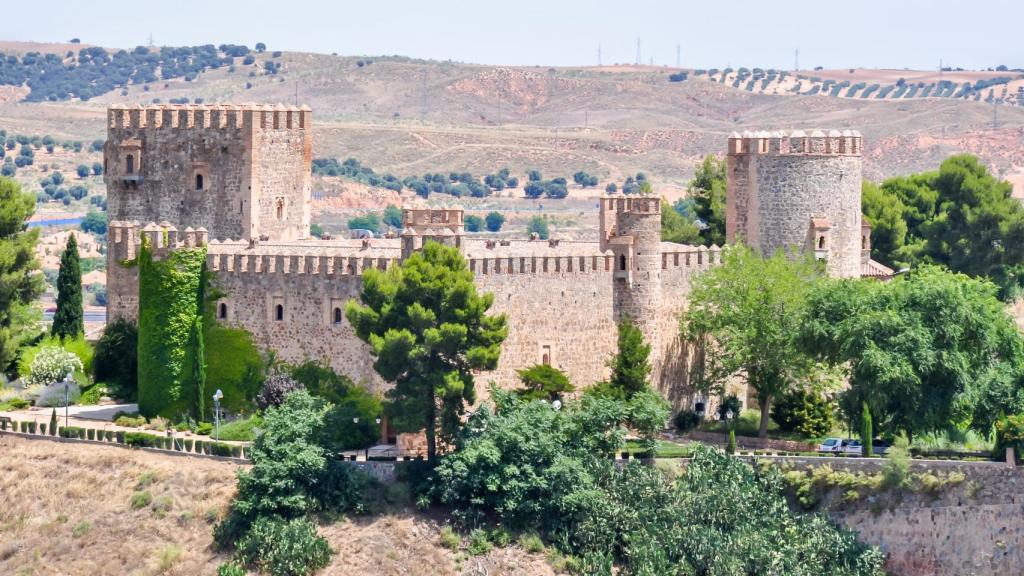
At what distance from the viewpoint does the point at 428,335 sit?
52.6m

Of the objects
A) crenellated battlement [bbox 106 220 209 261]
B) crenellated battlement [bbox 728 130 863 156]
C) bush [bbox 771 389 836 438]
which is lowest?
bush [bbox 771 389 836 438]

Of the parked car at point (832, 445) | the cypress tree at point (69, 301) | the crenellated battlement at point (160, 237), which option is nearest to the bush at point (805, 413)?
the parked car at point (832, 445)

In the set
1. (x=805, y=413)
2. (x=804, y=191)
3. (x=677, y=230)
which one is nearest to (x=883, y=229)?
(x=677, y=230)

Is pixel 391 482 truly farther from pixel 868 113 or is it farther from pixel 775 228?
pixel 868 113

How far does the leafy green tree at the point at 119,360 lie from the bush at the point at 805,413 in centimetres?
1865

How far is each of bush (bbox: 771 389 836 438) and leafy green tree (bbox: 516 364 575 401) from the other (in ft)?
20.2

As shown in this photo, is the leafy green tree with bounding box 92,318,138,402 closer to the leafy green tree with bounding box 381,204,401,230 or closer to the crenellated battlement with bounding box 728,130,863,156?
the crenellated battlement with bounding box 728,130,863,156

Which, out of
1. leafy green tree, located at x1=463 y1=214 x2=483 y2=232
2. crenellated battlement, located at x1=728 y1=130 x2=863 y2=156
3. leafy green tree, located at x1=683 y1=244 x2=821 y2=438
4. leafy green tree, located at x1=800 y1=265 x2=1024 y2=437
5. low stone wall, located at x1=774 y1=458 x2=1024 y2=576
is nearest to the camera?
low stone wall, located at x1=774 y1=458 x2=1024 y2=576

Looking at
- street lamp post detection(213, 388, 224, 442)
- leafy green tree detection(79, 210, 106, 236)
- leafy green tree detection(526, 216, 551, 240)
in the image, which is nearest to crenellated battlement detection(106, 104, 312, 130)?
street lamp post detection(213, 388, 224, 442)

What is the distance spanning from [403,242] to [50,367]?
43.8ft

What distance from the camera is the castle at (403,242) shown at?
57562 mm

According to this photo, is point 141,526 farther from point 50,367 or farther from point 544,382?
point 544,382

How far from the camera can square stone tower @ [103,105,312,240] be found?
62344mm

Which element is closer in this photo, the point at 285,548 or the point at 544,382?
the point at 285,548
